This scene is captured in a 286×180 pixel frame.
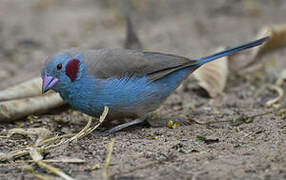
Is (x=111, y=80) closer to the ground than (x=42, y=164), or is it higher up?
higher up

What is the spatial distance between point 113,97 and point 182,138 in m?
0.66

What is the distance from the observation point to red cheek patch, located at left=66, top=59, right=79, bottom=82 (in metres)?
3.34

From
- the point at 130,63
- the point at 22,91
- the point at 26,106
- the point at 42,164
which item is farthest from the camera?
the point at 22,91

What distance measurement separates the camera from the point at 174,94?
15.2ft

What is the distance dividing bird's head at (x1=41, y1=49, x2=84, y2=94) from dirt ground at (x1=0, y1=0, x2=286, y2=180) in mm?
413

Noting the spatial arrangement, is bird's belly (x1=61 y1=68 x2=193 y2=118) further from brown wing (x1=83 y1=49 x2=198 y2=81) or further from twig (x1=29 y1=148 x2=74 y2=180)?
twig (x1=29 y1=148 x2=74 y2=180)

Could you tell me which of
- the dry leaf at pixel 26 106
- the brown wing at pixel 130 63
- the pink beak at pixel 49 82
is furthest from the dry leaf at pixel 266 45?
the pink beak at pixel 49 82

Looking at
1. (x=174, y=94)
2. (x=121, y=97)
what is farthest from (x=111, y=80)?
(x=174, y=94)

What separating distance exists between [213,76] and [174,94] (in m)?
0.49

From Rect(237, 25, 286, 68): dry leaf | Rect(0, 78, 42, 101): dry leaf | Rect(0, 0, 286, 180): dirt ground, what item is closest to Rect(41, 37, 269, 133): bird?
Rect(0, 0, 286, 180): dirt ground

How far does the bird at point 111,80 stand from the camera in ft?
10.9

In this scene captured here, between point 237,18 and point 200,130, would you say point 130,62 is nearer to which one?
point 200,130

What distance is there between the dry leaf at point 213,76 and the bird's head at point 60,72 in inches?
64.4

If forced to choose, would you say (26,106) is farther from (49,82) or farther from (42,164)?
(42,164)
